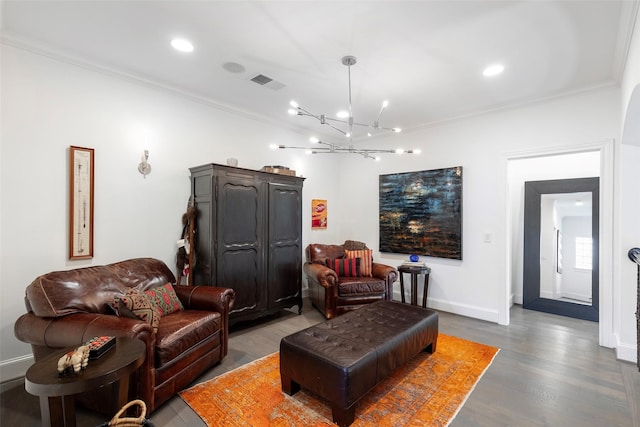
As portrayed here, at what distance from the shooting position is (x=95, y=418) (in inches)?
81.7

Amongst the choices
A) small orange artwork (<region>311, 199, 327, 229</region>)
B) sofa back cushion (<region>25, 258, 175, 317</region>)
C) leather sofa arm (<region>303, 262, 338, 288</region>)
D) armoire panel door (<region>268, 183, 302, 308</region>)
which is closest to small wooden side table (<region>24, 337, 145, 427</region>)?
sofa back cushion (<region>25, 258, 175, 317</region>)

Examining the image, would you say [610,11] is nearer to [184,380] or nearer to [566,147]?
[566,147]

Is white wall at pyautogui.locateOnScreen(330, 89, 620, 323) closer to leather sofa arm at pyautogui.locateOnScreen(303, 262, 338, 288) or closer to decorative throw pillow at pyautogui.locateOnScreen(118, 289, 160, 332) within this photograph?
leather sofa arm at pyautogui.locateOnScreen(303, 262, 338, 288)

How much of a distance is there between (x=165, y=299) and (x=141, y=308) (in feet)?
1.34

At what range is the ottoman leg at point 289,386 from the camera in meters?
2.33

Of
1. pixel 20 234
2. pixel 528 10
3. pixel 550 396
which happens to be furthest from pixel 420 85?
pixel 20 234

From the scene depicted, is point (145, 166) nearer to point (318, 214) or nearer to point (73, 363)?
point (73, 363)

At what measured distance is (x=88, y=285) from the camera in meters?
2.49

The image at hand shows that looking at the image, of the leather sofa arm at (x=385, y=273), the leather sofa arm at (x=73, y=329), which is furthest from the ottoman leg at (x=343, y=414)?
the leather sofa arm at (x=385, y=273)

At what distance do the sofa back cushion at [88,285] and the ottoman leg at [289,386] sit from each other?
1607 millimetres

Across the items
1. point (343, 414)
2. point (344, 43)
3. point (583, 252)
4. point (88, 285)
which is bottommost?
point (343, 414)

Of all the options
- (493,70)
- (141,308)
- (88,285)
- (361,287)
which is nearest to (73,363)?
(141,308)

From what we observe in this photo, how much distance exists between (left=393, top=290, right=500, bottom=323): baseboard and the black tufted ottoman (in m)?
1.55

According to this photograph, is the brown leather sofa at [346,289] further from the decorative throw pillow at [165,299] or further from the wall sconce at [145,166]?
the wall sconce at [145,166]
